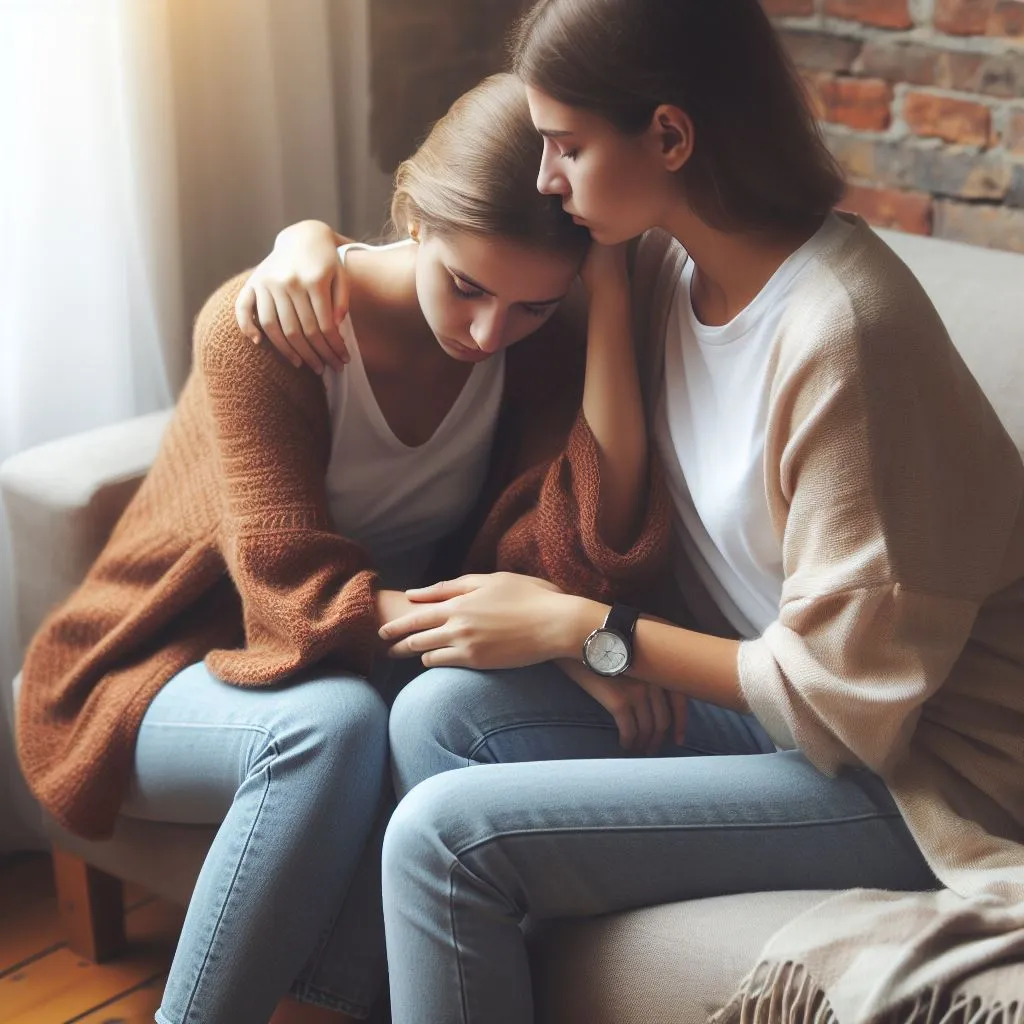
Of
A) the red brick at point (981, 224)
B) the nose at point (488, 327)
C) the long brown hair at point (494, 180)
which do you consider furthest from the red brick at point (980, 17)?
the nose at point (488, 327)

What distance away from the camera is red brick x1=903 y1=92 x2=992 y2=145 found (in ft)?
6.06

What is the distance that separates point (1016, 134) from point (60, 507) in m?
1.28

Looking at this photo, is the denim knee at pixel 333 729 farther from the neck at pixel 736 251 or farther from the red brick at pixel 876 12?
the red brick at pixel 876 12

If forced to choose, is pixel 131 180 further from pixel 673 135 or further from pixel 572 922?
pixel 572 922

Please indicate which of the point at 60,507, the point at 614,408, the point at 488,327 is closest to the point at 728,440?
the point at 614,408

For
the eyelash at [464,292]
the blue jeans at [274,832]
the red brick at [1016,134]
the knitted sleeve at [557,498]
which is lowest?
the blue jeans at [274,832]

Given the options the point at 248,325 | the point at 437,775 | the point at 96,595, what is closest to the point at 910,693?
the point at 437,775

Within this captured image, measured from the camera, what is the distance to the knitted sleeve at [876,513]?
3.76ft

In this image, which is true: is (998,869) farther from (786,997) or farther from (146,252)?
(146,252)

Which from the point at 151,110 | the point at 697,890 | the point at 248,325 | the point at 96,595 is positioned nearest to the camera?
the point at 697,890

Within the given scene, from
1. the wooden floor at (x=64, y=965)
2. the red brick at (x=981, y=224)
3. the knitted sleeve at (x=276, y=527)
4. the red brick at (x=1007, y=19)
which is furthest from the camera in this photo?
the red brick at (x=981, y=224)

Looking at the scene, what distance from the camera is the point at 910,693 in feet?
3.80

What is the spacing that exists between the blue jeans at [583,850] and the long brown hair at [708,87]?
0.50m

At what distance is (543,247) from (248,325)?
0.31 meters
